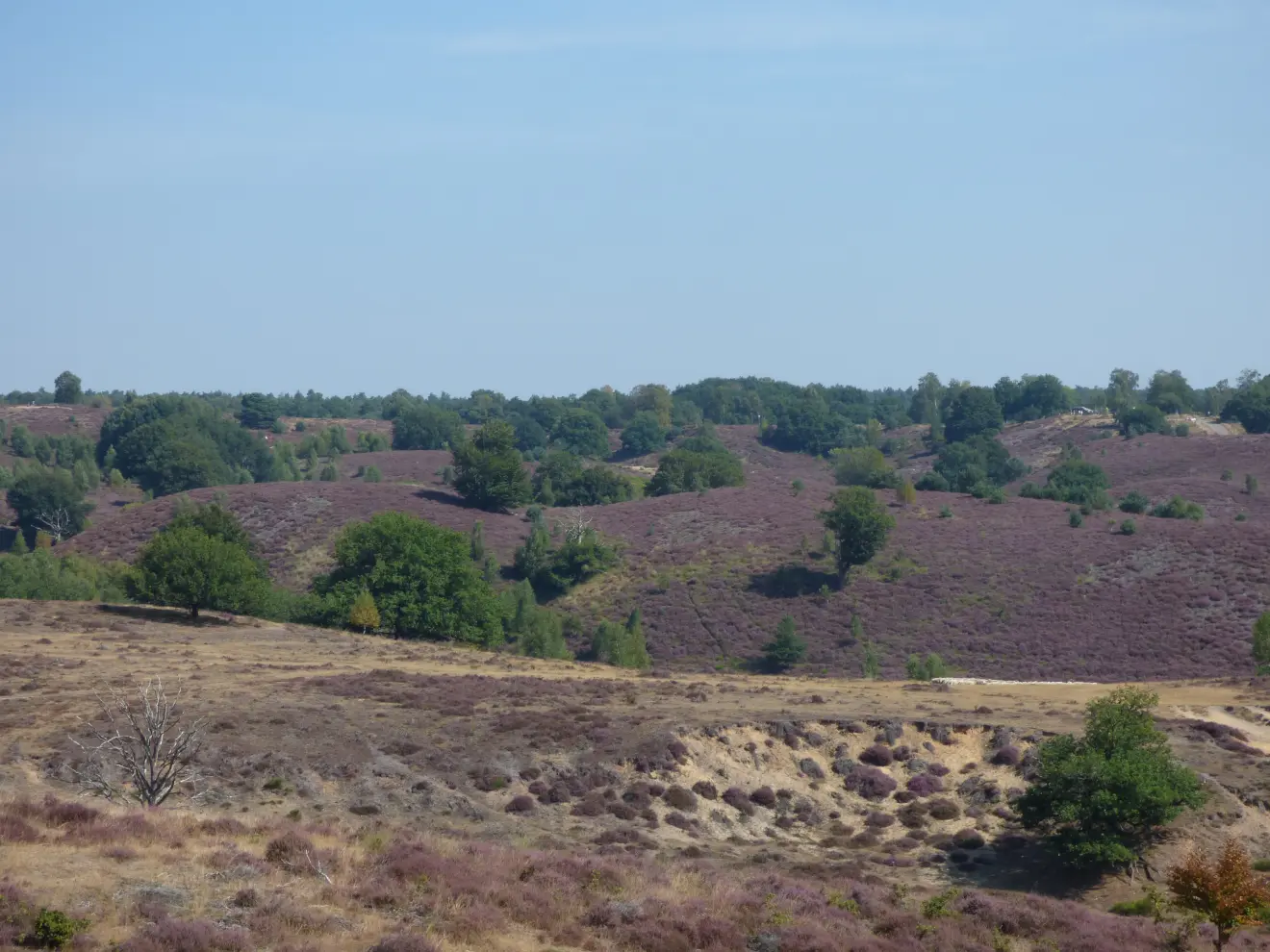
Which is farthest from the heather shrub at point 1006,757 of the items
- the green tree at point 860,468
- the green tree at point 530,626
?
the green tree at point 860,468

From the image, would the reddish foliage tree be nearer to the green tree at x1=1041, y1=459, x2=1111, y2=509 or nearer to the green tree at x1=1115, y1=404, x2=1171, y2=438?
the green tree at x1=1041, y1=459, x2=1111, y2=509

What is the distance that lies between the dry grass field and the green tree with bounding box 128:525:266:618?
5.45 feet

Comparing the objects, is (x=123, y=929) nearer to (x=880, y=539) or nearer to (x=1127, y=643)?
(x=1127, y=643)

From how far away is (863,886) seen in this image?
3097 centimetres

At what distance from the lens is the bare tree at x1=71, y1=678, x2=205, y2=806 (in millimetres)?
31094

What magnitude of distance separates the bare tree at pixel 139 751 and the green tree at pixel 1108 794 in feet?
79.2

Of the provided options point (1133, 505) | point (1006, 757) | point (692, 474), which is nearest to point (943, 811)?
point (1006, 757)

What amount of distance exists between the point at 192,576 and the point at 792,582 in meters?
49.3

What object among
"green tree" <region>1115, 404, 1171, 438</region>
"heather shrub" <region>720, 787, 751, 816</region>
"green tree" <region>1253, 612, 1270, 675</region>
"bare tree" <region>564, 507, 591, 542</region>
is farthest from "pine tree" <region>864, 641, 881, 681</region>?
"green tree" <region>1115, 404, 1171, 438</region>

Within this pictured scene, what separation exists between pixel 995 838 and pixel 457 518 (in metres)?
81.4

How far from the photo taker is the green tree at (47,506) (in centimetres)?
13012

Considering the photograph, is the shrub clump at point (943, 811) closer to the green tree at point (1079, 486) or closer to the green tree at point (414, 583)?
the green tree at point (414, 583)

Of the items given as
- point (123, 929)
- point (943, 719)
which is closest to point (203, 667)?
point (943, 719)

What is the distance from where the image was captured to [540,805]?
40469mm
